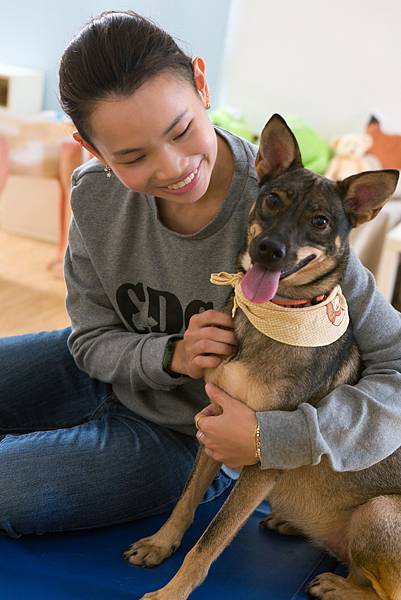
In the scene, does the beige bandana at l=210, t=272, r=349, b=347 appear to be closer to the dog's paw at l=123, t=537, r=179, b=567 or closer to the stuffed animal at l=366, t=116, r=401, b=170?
the dog's paw at l=123, t=537, r=179, b=567

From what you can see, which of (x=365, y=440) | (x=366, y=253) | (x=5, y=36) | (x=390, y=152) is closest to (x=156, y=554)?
(x=365, y=440)

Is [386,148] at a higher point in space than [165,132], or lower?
lower

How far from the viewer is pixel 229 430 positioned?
4.45 ft

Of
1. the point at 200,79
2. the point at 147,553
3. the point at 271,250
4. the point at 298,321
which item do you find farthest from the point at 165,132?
the point at 147,553

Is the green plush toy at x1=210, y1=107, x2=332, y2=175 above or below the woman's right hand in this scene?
below

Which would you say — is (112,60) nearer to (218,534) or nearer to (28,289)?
(218,534)

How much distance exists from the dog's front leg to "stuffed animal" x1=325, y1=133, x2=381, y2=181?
251cm

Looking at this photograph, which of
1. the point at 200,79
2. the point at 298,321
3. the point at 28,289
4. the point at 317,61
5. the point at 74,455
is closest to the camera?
the point at 298,321

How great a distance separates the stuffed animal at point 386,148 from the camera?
148 inches

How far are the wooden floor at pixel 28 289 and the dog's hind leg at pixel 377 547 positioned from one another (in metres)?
2.01

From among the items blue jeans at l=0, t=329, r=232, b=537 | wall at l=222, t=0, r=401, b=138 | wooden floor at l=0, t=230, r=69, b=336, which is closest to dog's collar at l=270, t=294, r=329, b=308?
blue jeans at l=0, t=329, r=232, b=537

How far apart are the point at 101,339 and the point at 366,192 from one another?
2.18 ft

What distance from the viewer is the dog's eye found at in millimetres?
1309

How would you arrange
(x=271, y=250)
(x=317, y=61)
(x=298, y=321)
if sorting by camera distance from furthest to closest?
1. (x=317, y=61)
2. (x=298, y=321)
3. (x=271, y=250)
